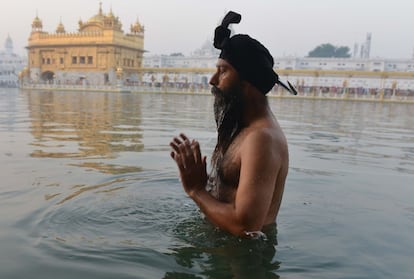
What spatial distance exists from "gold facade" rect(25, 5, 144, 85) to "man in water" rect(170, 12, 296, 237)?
4670cm

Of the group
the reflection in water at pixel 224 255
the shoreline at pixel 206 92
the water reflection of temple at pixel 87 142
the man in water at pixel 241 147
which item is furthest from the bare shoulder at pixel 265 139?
the shoreline at pixel 206 92

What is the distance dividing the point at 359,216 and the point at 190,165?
1973 millimetres

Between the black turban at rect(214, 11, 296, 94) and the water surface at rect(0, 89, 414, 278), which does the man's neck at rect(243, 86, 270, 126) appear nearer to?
the black turban at rect(214, 11, 296, 94)

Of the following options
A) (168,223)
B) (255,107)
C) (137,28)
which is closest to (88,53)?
(137,28)

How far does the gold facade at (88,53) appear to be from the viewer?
50.3 metres

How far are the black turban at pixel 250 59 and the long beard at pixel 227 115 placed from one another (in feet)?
0.33

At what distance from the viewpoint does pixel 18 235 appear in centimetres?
278

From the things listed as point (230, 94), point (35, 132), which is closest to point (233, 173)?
point (230, 94)

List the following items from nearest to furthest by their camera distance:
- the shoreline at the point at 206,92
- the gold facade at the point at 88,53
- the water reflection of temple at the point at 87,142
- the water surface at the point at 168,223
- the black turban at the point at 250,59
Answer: the black turban at the point at 250,59, the water surface at the point at 168,223, the water reflection of temple at the point at 87,142, the shoreline at the point at 206,92, the gold facade at the point at 88,53

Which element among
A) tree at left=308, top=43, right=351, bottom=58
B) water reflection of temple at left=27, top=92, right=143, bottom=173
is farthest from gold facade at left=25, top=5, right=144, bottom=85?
tree at left=308, top=43, right=351, bottom=58

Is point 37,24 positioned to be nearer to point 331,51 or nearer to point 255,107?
point 255,107

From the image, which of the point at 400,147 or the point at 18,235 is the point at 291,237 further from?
the point at 400,147

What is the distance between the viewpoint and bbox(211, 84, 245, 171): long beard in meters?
2.28

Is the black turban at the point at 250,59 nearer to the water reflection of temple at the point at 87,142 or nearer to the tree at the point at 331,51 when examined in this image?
the water reflection of temple at the point at 87,142
